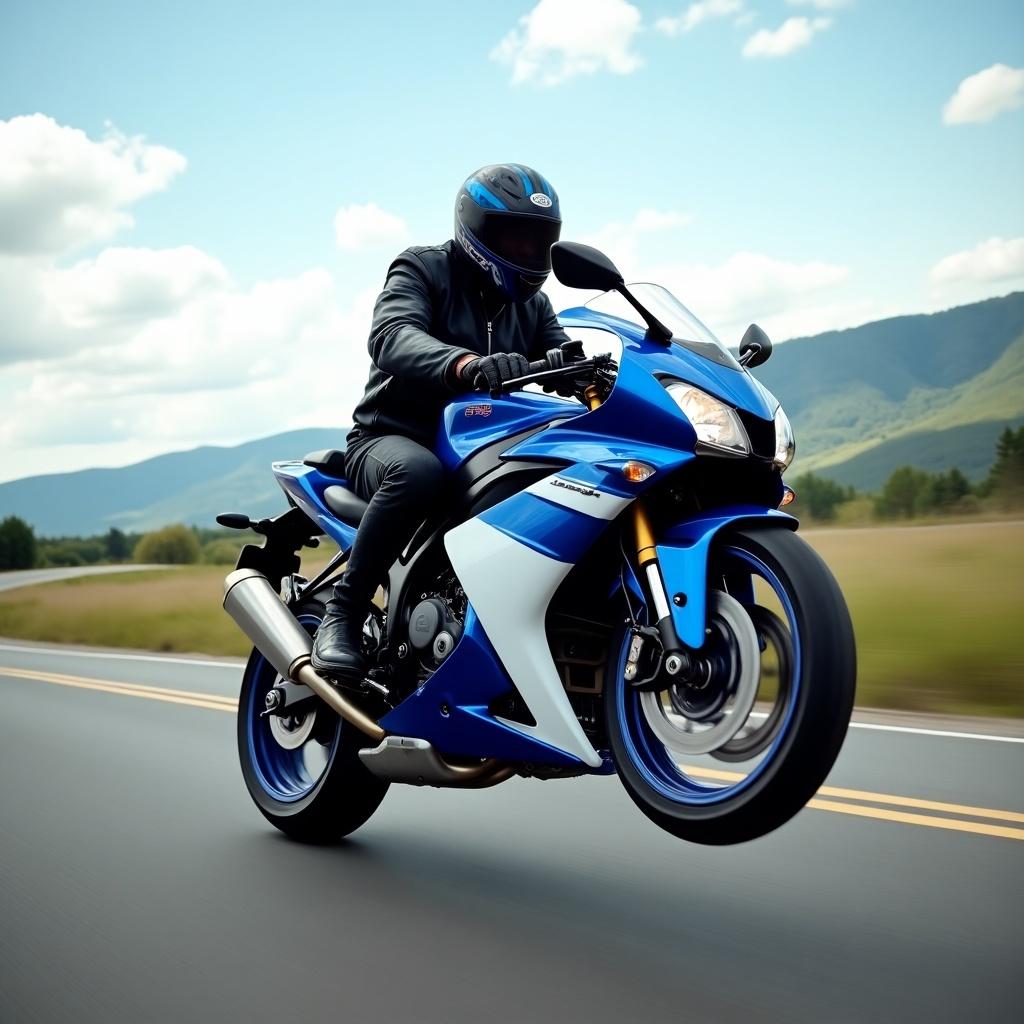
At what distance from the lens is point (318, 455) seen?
183 inches

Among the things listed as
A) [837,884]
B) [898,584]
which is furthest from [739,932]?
[898,584]

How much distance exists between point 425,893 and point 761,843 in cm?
110

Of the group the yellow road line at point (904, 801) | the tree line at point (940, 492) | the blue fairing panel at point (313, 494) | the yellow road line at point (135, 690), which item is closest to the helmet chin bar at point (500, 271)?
the blue fairing panel at point (313, 494)

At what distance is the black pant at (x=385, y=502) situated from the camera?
378 centimetres

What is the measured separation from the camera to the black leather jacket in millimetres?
3973

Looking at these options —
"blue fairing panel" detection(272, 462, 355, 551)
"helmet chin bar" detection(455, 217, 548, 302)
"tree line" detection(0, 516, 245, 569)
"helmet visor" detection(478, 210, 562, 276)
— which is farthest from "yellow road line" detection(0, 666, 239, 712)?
"tree line" detection(0, 516, 245, 569)

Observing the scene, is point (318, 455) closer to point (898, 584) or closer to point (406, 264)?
point (406, 264)

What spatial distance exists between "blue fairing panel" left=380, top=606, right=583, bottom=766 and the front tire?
1.06 ft

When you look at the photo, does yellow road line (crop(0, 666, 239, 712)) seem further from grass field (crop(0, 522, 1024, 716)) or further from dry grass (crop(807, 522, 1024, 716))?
dry grass (crop(807, 522, 1024, 716))

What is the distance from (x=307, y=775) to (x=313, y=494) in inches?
43.1

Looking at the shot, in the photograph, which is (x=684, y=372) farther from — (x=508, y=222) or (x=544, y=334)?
(x=544, y=334)

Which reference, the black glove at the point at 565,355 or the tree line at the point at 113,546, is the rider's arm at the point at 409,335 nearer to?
the black glove at the point at 565,355

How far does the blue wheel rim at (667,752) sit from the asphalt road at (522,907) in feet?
1.26

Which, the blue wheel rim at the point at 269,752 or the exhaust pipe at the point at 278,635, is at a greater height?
the exhaust pipe at the point at 278,635
